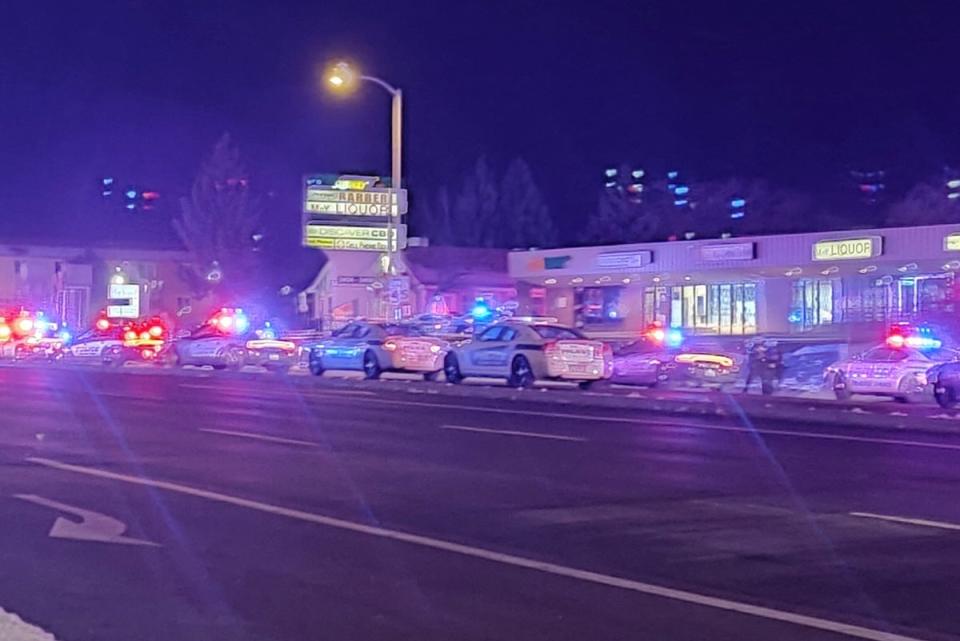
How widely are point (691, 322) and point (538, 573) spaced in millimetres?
57740

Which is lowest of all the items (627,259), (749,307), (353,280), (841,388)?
(841,388)

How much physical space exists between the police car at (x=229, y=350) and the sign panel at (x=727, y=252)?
21.5m

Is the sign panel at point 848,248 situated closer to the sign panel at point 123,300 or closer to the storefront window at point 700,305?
the storefront window at point 700,305

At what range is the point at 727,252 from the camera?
59438 millimetres

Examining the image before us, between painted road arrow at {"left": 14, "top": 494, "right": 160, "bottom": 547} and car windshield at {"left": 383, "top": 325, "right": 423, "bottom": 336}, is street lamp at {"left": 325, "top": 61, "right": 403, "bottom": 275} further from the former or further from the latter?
painted road arrow at {"left": 14, "top": 494, "right": 160, "bottom": 547}

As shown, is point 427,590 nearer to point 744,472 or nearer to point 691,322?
point 744,472

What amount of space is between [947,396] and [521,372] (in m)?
8.91

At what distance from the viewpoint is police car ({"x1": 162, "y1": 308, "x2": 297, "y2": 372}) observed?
42.5m

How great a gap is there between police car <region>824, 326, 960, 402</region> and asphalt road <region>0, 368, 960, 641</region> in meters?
8.09

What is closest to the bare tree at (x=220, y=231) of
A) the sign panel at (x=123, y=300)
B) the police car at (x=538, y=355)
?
the sign panel at (x=123, y=300)

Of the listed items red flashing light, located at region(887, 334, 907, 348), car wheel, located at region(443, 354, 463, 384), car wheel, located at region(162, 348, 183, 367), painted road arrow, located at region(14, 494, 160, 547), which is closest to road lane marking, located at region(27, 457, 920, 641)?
painted road arrow, located at region(14, 494, 160, 547)

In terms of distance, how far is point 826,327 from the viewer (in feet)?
193

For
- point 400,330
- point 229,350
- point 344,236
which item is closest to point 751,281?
point 344,236

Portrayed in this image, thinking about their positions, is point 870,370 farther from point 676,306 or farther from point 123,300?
point 123,300
